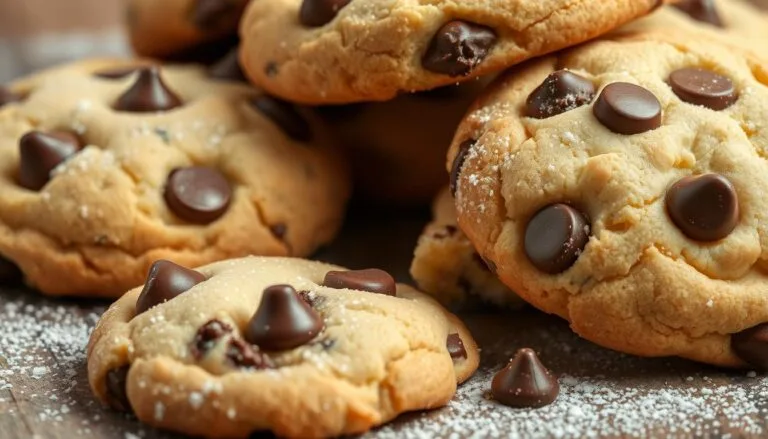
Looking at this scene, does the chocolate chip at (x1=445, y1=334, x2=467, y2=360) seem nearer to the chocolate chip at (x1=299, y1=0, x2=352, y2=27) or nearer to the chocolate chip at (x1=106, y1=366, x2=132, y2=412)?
the chocolate chip at (x1=106, y1=366, x2=132, y2=412)

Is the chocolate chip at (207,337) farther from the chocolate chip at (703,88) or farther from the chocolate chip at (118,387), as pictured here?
the chocolate chip at (703,88)

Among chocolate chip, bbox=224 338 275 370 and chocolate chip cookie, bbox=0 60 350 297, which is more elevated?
chocolate chip, bbox=224 338 275 370

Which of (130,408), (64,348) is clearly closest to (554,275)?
(130,408)

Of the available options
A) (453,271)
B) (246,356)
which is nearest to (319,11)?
(453,271)

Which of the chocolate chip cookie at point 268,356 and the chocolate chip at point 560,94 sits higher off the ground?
the chocolate chip at point 560,94

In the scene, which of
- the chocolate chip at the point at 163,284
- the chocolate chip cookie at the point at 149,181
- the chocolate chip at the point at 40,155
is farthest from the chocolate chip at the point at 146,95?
the chocolate chip at the point at 163,284

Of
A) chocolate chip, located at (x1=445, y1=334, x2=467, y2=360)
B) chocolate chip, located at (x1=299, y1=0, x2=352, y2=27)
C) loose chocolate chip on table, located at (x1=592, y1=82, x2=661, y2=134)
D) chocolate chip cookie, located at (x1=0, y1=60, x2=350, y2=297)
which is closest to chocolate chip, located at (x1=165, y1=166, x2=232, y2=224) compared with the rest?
chocolate chip cookie, located at (x1=0, y1=60, x2=350, y2=297)

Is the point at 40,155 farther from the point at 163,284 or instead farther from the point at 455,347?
the point at 455,347

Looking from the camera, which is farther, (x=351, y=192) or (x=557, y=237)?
(x=351, y=192)
